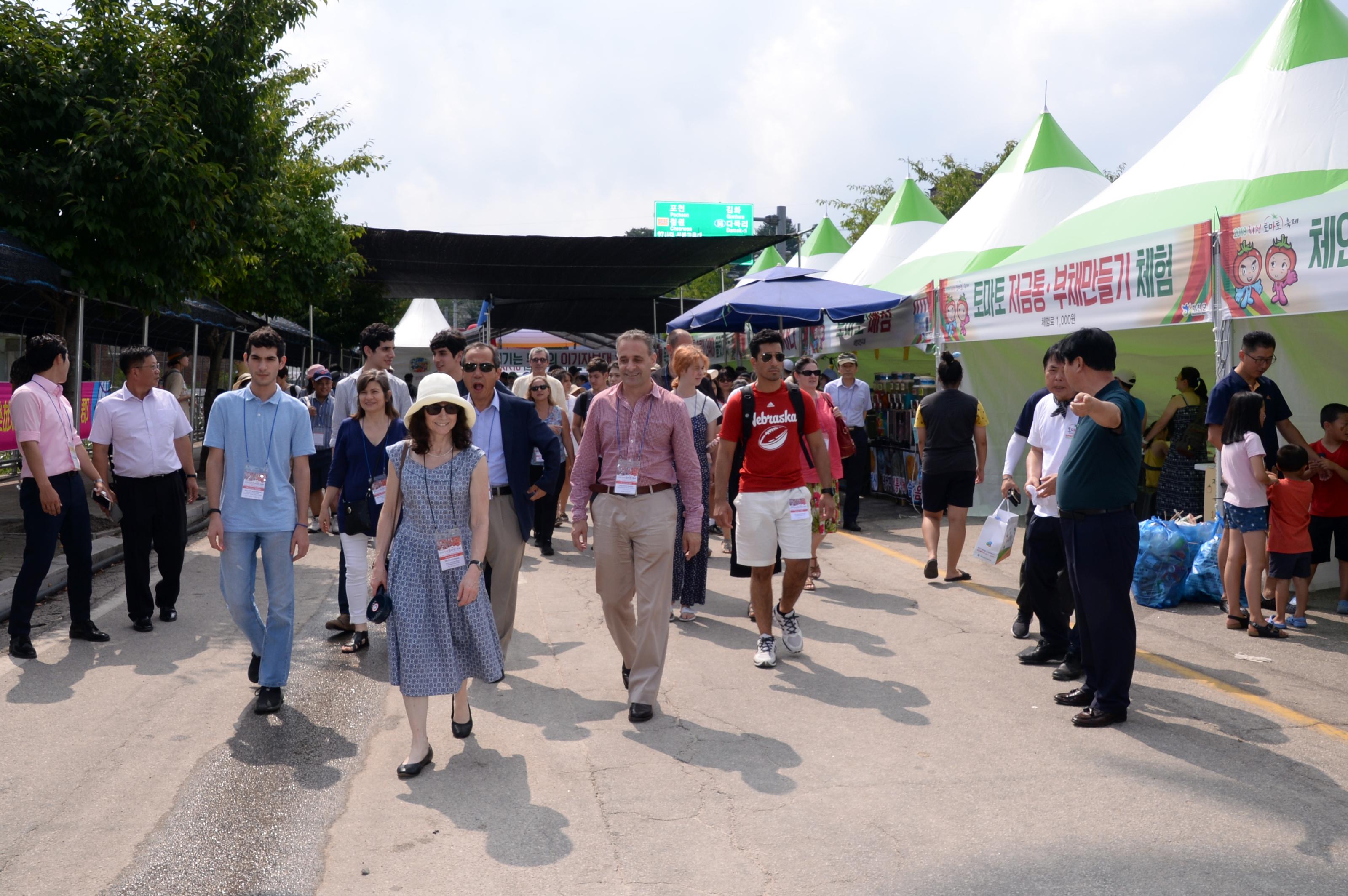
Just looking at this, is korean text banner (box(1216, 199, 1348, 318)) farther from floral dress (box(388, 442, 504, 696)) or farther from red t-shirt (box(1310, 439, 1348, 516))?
floral dress (box(388, 442, 504, 696))

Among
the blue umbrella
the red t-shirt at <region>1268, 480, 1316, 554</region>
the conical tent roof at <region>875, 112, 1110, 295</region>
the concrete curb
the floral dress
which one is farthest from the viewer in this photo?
the conical tent roof at <region>875, 112, 1110, 295</region>

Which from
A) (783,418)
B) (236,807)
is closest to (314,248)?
(783,418)

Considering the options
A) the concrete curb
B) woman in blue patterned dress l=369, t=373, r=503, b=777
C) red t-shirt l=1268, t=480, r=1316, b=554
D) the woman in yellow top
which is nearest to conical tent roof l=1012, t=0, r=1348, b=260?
the woman in yellow top

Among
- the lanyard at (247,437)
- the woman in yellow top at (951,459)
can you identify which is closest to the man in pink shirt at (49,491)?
the lanyard at (247,437)

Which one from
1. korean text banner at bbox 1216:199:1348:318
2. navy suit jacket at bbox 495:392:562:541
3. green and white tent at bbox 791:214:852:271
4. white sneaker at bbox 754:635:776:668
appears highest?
green and white tent at bbox 791:214:852:271

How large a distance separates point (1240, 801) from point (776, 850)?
6.05ft

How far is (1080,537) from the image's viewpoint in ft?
16.6

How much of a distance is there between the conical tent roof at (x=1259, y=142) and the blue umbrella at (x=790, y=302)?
3008 millimetres

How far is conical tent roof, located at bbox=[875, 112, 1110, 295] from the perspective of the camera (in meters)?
14.2

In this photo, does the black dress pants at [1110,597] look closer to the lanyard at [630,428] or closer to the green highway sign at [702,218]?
the lanyard at [630,428]

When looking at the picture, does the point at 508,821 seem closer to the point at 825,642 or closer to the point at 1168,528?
the point at 825,642

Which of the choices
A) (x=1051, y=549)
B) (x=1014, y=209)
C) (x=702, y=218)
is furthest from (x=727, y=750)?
(x=702, y=218)

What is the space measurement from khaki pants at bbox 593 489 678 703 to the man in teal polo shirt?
78.4 inches

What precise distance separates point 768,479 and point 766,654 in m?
1.03
